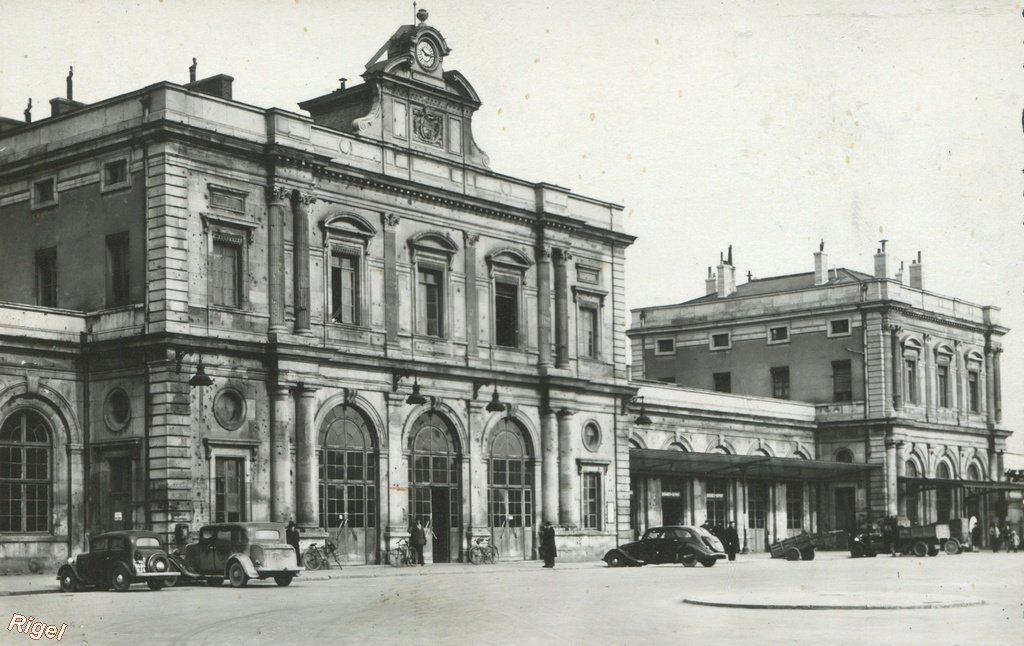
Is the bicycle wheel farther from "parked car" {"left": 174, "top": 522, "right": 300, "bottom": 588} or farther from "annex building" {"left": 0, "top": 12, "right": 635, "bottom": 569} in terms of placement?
"parked car" {"left": 174, "top": 522, "right": 300, "bottom": 588}

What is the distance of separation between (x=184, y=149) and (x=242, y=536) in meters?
9.43

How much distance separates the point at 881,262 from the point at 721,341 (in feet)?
26.0

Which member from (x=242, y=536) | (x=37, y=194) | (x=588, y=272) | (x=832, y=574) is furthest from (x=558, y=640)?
(x=588, y=272)

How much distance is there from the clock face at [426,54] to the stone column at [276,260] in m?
6.82

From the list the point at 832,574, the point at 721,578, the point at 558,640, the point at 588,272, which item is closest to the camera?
the point at 558,640

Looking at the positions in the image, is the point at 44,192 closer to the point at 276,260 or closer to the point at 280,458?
the point at 276,260

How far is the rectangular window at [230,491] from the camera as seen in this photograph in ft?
104

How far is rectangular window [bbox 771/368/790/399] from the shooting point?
62594mm

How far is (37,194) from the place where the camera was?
3375cm

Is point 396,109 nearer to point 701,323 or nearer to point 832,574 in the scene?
point 832,574

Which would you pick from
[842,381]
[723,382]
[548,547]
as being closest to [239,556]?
[548,547]

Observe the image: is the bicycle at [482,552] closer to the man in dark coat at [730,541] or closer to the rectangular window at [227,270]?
the man in dark coat at [730,541]

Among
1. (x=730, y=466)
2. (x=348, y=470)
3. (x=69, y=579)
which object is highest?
(x=348, y=470)

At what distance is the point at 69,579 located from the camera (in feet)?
83.6
